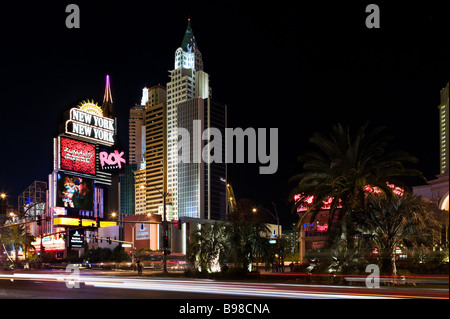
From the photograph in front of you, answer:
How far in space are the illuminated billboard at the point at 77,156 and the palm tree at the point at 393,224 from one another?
95559mm

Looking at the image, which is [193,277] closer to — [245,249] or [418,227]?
[245,249]

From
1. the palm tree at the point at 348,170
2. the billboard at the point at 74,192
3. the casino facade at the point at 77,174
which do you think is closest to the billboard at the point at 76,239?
the casino facade at the point at 77,174

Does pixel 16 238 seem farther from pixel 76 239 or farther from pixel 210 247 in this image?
pixel 210 247

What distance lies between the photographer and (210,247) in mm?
39438

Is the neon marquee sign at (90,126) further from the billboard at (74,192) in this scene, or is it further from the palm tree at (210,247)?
the palm tree at (210,247)

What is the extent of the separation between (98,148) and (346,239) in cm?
10598

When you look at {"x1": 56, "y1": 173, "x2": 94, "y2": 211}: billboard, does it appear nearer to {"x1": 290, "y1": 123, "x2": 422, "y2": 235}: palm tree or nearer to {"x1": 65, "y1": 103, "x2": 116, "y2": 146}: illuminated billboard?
{"x1": 65, "y1": 103, "x2": 116, "y2": 146}: illuminated billboard

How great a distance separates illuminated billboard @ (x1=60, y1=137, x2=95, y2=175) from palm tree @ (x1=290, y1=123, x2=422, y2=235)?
3598 inches

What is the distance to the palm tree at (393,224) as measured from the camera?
28.8 meters

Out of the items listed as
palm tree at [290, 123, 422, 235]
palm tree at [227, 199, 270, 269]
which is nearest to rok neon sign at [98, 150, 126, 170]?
palm tree at [227, 199, 270, 269]

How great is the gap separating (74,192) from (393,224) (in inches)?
3904

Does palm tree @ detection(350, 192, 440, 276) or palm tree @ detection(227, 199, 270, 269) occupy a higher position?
palm tree @ detection(350, 192, 440, 276)

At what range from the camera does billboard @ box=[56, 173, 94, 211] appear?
11309 cm

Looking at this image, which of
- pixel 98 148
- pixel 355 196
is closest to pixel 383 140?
pixel 355 196
